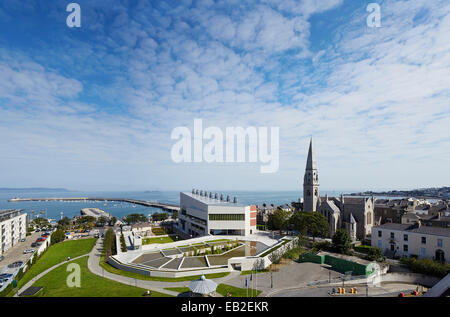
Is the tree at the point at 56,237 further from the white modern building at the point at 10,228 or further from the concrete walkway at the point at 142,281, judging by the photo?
the concrete walkway at the point at 142,281

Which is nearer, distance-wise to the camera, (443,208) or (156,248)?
(156,248)

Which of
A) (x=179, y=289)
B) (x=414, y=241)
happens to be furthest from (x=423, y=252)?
(x=179, y=289)

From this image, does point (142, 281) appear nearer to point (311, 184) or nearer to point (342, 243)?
point (342, 243)

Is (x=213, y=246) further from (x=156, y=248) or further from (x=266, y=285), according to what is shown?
(x=266, y=285)

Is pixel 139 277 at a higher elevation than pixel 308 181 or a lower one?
lower

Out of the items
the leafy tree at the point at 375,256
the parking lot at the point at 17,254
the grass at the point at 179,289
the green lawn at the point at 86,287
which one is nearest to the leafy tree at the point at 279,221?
the leafy tree at the point at 375,256

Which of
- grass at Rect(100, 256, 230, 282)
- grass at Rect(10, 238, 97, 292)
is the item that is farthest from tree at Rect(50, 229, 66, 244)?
grass at Rect(100, 256, 230, 282)

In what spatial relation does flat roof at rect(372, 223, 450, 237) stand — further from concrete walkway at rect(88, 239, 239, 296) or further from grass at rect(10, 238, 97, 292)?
grass at rect(10, 238, 97, 292)
